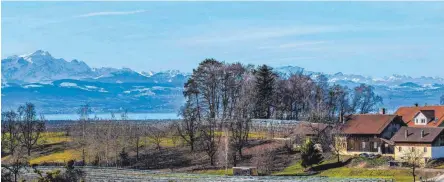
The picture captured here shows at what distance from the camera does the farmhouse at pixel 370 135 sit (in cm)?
8024

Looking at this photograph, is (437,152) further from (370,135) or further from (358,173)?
(370,135)

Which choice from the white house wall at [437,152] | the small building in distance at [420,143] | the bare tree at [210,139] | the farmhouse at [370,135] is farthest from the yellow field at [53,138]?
the white house wall at [437,152]

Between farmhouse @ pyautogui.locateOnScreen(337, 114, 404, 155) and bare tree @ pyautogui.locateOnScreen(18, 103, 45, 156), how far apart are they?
1570 inches

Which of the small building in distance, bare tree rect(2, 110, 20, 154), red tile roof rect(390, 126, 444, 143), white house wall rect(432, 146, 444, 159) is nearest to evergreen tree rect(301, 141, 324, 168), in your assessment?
the small building in distance

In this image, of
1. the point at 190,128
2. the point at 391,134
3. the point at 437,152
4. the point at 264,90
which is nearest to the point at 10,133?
the point at 190,128

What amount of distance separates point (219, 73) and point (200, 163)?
26316 mm

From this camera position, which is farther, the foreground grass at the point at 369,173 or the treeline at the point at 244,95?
the treeline at the point at 244,95

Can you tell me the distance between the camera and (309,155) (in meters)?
74.5

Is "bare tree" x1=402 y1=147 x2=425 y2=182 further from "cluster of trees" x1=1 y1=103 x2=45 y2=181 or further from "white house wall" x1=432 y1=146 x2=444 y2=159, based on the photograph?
"cluster of trees" x1=1 y1=103 x2=45 y2=181

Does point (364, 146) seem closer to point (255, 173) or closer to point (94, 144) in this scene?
point (255, 173)

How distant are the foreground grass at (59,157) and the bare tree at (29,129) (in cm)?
395

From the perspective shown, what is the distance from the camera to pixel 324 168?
245ft

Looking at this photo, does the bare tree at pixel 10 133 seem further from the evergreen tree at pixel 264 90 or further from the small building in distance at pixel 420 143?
the small building in distance at pixel 420 143

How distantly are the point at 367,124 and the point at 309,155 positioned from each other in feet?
38.1
